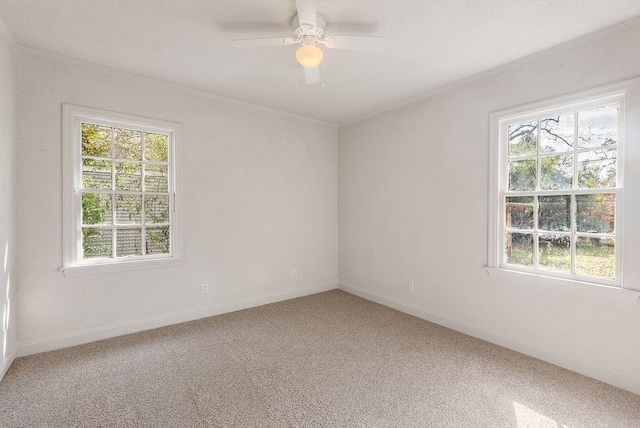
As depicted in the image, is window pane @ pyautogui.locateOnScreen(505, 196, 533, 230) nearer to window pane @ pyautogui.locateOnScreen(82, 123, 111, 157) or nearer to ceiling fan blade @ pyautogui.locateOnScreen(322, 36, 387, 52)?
ceiling fan blade @ pyautogui.locateOnScreen(322, 36, 387, 52)

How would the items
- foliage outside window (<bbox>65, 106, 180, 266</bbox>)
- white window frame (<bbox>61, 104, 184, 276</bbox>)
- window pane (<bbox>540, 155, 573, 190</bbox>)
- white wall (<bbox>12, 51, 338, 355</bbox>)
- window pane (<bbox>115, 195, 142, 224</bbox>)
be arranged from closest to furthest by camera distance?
window pane (<bbox>540, 155, 573, 190</bbox>) < white wall (<bbox>12, 51, 338, 355</bbox>) < white window frame (<bbox>61, 104, 184, 276</bbox>) < foliage outside window (<bbox>65, 106, 180, 266</bbox>) < window pane (<bbox>115, 195, 142, 224</bbox>)

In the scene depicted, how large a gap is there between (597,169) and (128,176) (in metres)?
4.18

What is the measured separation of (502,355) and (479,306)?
0.48 meters

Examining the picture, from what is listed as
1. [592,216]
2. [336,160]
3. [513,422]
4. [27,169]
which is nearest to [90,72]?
[27,169]

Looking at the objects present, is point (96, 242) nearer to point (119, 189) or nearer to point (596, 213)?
point (119, 189)

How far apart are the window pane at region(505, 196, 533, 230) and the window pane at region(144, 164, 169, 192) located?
350cm

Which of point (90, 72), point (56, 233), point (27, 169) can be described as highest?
point (90, 72)

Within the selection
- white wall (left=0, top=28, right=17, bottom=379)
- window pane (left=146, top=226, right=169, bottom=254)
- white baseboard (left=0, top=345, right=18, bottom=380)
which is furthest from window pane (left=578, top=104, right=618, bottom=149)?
white baseboard (left=0, top=345, right=18, bottom=380)

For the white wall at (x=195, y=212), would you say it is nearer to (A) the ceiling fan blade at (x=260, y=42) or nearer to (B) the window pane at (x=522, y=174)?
(A) the ceiling fan blade at (x=260, y=42)

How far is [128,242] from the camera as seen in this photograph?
120 inches

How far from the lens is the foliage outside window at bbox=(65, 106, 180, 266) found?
2.79 m

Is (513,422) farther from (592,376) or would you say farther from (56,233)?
(56,233)

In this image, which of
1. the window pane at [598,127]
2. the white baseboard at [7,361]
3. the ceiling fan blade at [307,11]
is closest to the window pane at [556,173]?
the window pane at [598,127]

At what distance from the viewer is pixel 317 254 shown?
450 centimetres
